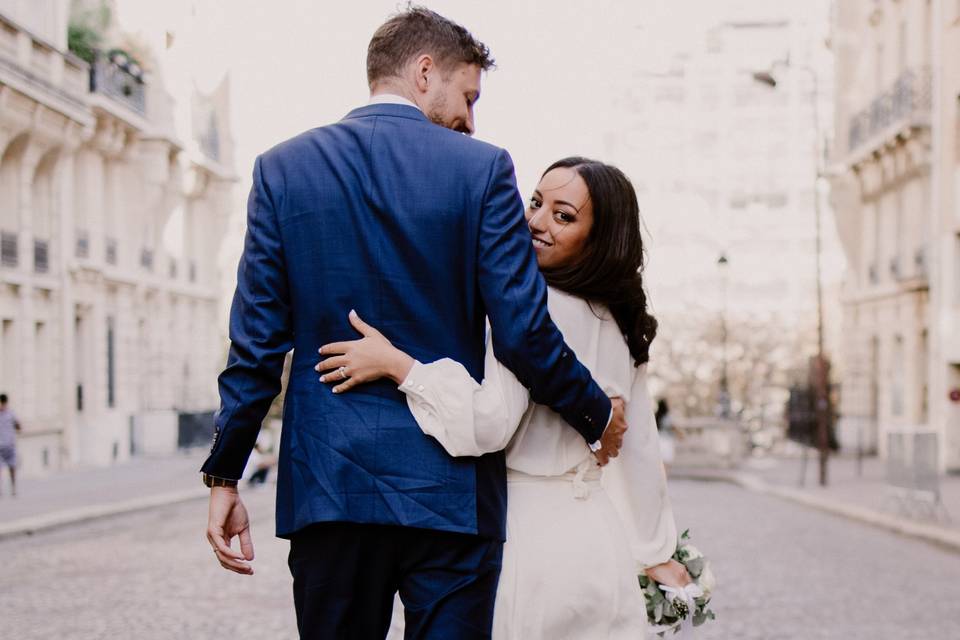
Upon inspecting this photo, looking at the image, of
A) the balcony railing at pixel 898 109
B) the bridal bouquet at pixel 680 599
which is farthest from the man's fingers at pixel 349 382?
the balcony railing at pixel 898 109

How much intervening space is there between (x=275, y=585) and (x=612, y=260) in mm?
7874

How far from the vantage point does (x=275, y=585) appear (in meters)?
10.5

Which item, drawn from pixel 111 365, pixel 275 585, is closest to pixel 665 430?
pixel 111 365

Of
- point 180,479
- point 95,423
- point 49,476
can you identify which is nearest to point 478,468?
point 180,479

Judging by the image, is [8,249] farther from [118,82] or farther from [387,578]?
[387,578]

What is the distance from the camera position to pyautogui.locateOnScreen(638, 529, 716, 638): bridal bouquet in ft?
11.1

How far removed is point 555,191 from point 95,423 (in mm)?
31828

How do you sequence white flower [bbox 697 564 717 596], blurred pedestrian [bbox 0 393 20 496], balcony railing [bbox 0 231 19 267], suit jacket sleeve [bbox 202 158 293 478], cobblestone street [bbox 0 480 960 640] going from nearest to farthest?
suit jacket sleeve [bbox 202 158 293 478], white flower [bbox 697 564 717 596], cobblestone street [bbox 0 480 960 640], blurred pedestrian [bbox 0 393 20 496], balcony railing [bbox 0 231 19 267]

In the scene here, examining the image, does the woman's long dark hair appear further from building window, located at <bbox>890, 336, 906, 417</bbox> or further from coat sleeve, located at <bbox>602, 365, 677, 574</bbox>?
building window, located at <bbox>890, 336, 906, 417</bbox>

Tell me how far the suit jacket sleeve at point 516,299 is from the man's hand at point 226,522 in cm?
69

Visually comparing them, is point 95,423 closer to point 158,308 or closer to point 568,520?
point 158,308

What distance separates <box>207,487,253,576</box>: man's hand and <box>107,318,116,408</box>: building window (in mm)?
33704

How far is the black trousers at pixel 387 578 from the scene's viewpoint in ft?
9.12

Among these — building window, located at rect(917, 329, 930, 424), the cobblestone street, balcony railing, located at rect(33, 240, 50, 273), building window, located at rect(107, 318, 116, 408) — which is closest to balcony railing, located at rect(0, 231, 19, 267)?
balcony railing, located at rect(33, 240, 50, 273)
